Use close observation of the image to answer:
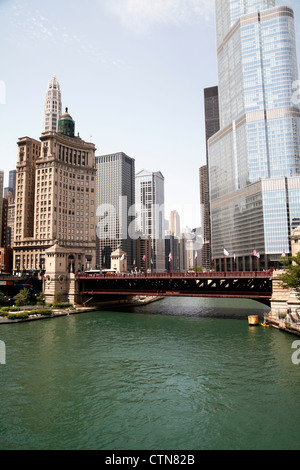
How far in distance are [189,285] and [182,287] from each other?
1938 millimetres

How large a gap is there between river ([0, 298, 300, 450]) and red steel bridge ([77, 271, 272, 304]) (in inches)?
660

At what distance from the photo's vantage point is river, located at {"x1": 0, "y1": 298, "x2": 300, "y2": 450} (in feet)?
76.8

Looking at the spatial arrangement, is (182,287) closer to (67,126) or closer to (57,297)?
(57,297)

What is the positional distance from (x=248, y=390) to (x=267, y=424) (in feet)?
22.4

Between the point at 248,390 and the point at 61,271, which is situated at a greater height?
the point at 61,271

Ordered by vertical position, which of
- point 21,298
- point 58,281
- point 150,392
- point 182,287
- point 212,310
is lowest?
point 212,310

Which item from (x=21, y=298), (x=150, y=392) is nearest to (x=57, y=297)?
(x=21, y=298)

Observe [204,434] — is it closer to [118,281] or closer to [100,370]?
[100,370]

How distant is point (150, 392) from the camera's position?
31906 millimetres

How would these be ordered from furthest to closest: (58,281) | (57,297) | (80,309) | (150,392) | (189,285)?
(58,281) → (57,297) → (80,309) → (189,285) → (150,392)

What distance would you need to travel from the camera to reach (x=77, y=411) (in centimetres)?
2778

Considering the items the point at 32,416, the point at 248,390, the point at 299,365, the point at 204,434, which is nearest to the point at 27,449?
the point at 32,416

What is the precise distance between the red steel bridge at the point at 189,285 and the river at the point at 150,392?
16.8 meters

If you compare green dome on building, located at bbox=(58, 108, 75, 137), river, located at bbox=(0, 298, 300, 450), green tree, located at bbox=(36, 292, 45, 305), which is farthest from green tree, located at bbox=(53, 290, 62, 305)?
green dome on building, located at bbox=(58, 108, 75, 137)
